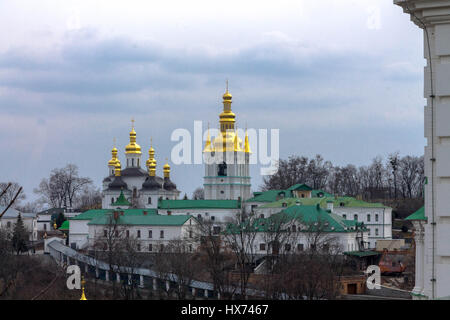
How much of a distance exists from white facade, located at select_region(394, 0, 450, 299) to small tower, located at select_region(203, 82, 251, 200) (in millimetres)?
85997

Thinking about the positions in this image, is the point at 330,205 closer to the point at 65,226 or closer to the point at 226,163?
the point at 226,163

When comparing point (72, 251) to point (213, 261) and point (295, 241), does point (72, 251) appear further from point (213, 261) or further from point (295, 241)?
point (213, 261)

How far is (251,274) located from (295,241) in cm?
710

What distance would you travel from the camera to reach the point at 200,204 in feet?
297

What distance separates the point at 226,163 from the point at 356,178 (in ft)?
90.3

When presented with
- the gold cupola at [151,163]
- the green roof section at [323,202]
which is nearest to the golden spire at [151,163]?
the gold cupola at [151,163]

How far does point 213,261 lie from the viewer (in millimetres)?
54188

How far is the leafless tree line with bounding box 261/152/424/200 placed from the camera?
4375 inches

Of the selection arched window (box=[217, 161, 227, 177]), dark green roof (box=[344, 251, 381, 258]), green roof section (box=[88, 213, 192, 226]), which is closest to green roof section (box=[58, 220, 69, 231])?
green roof section (box=[88, 213, 192, 226])

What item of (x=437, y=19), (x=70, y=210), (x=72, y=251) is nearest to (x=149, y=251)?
(x=72, y=251)

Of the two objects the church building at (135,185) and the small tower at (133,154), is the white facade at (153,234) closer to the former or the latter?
the church building at (135,185)

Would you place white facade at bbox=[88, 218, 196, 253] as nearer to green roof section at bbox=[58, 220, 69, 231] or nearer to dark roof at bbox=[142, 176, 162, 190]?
green roof section at bbox=[58, 220, 69, 231]

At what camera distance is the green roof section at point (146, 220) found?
3204 inches

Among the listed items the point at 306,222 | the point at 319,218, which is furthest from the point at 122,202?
the point at 319,218
